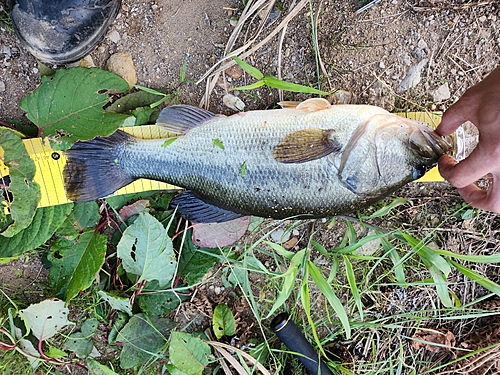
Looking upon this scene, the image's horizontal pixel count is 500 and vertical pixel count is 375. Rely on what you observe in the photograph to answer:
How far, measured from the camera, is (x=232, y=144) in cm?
256

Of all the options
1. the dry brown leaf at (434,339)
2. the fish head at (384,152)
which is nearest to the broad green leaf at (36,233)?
the fish head at (384,152)

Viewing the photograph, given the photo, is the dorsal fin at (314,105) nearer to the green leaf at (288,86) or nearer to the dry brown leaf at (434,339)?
the green leaf at (288,86)

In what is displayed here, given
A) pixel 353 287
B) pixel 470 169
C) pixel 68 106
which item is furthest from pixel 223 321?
pixel 470 169

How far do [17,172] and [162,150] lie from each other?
0.87m

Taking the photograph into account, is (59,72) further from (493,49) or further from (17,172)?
(493,49)

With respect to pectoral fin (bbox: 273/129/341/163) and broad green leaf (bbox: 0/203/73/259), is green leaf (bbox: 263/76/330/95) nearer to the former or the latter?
pectoral fin (bbox: 273/129/341/163)

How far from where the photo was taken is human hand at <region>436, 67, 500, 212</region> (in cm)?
204

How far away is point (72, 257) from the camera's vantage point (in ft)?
9.48

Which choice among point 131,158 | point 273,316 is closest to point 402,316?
point 273,316

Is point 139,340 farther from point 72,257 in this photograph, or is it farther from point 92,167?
point 92,167

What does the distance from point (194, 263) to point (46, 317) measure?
3.37ft

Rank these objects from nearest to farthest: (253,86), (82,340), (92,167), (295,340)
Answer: (92,167) < (253,86) < (295,340) < (82,340)

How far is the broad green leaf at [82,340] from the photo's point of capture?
3.02 m

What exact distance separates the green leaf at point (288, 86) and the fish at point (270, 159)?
0.35 feet
